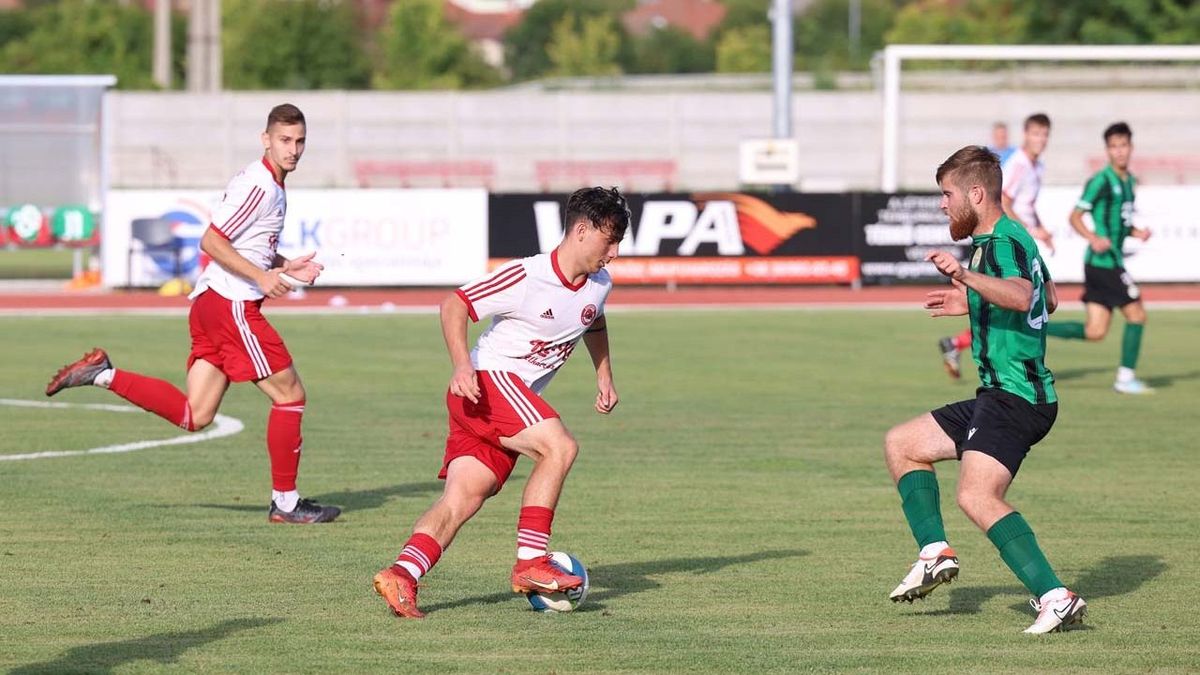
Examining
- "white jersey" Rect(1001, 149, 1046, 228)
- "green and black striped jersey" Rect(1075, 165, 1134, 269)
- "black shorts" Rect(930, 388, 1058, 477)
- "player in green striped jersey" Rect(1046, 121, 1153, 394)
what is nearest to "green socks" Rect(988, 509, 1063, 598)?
"black shorts" Rect(930, 388, 1058, 477)

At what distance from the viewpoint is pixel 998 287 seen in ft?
22.6

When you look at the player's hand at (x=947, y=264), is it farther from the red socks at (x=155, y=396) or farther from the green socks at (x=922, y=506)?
the red socks at (x=155, y=396)

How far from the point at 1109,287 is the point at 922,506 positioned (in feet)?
30.2

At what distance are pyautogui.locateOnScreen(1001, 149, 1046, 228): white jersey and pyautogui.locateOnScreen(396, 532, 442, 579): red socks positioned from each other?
10.3 metres

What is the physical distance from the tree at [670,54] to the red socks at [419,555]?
122 metres

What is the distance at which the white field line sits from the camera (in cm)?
1227

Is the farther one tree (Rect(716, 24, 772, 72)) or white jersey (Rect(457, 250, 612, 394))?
tree (Rect(716, 24, 772, 72))

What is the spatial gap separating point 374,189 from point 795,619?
21269 mm

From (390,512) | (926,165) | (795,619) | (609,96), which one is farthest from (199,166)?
(795,619)

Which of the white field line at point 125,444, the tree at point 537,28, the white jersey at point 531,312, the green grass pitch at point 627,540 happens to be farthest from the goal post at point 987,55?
the tree at point 537,28

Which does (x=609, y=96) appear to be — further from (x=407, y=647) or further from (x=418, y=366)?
(x=407, y=647)

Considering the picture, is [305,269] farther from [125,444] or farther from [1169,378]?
[1169,378]

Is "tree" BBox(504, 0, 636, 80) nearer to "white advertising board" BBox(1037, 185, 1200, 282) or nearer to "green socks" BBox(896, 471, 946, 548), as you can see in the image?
"white advertising board" BBox(1037, 185, 1200, 282)

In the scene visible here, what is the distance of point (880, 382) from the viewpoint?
1734cm
